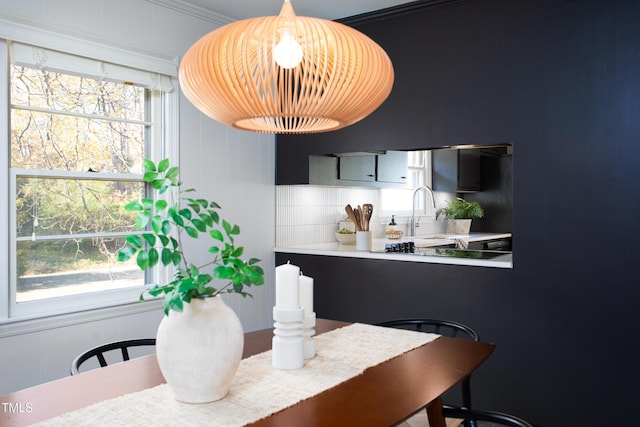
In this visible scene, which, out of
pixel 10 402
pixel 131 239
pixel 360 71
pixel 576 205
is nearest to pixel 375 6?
pixel 576 205

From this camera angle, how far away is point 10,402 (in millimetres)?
1410

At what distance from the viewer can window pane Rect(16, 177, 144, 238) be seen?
2764 millimetres

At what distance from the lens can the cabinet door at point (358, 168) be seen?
430cm

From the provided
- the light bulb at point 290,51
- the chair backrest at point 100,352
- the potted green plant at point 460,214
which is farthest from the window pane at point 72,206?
the potted green plant at point 460,214

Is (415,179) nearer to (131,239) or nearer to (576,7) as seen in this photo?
(576,7)

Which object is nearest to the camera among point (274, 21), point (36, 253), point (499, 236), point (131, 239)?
point (131, 239)

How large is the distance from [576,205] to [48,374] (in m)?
2.85

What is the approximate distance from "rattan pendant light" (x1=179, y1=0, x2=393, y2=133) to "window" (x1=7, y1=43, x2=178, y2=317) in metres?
1.56

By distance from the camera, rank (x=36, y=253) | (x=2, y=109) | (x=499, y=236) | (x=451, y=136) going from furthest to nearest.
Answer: (x=499, y=236) → (x=451, y=136) → (x=36, y=253) → (x=2, y=109)

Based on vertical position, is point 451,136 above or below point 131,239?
above

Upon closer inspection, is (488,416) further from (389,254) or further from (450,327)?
(389,254)

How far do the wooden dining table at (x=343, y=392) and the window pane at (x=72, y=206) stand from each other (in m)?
1.36

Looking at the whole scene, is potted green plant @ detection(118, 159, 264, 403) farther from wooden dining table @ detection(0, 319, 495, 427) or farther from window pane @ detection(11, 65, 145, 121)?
window pane @ detection(11, 65, 145, 121)

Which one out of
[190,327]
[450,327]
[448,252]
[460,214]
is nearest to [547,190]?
[448,252]
